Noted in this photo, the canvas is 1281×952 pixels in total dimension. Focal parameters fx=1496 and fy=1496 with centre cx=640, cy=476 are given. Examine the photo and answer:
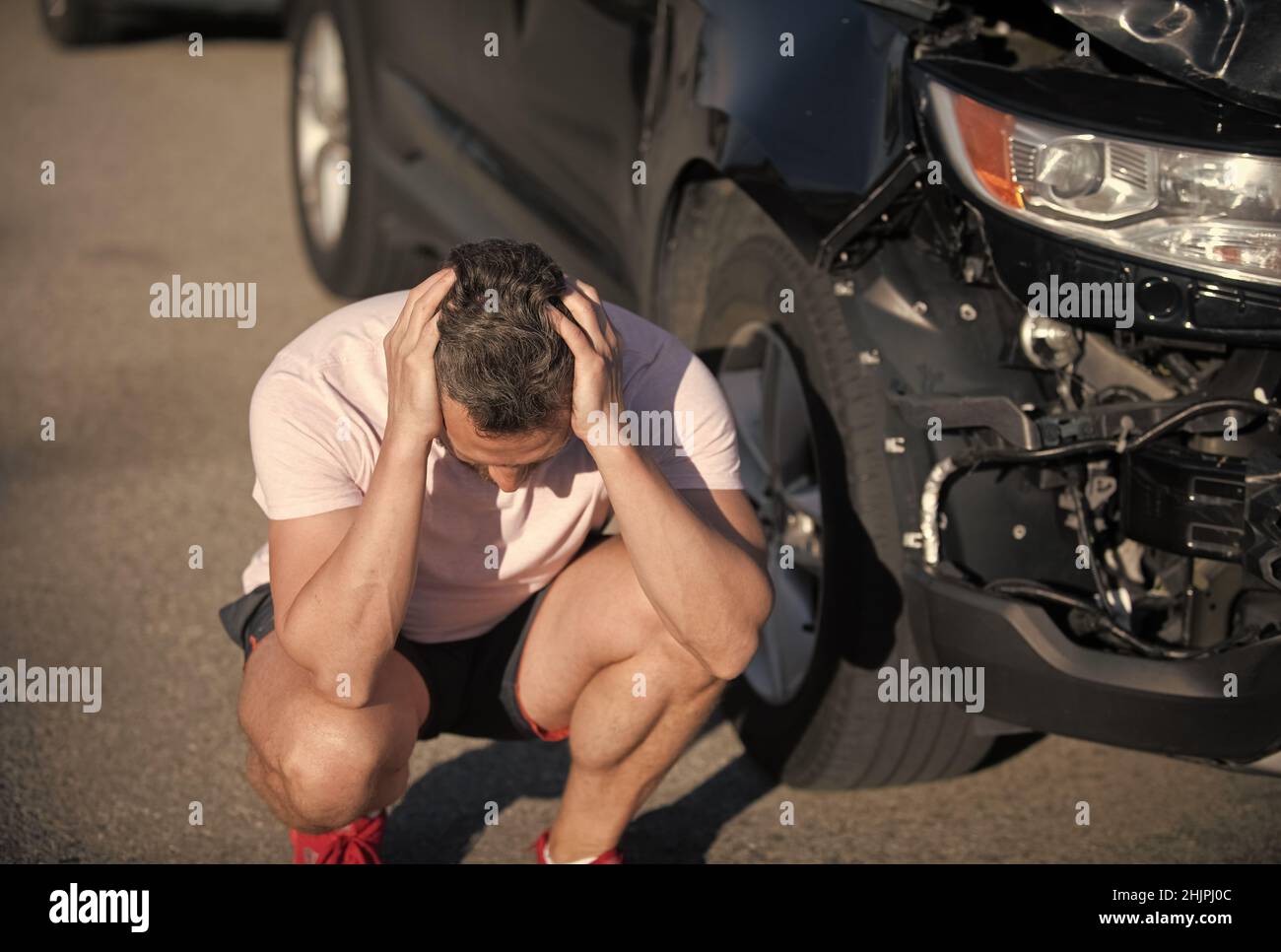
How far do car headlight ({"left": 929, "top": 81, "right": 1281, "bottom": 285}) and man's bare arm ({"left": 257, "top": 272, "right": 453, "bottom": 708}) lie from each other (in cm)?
86

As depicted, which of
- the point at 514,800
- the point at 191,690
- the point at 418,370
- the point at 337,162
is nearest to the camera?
the point at 418,370

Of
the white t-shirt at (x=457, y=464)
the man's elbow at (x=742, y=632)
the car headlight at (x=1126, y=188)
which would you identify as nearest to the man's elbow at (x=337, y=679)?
the white t-shirt at (x=457, y=464)

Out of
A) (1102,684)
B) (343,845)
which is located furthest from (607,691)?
(1102,684)

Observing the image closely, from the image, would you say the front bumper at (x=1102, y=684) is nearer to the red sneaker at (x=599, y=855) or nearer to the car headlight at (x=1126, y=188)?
the car headlight at (x=1126, y=188)

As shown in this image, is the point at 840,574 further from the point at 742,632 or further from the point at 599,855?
the point at 599,855

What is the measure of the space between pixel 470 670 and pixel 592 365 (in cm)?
73

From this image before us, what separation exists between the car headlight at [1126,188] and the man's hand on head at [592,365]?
0.62m

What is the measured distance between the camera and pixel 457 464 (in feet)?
8.23

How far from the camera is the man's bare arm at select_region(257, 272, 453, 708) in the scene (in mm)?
2250

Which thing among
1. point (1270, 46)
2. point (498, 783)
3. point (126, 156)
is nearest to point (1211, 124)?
point (1270, 46)

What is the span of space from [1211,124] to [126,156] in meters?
5.88

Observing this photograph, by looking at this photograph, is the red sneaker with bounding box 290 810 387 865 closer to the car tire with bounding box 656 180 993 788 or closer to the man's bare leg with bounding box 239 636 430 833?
the man's bare leg with bounding box 239 636 430 833

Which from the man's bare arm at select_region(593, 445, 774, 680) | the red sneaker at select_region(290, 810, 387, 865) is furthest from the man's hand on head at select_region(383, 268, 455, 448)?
the red sneaker at select_region(290, 810, 387, 865)
